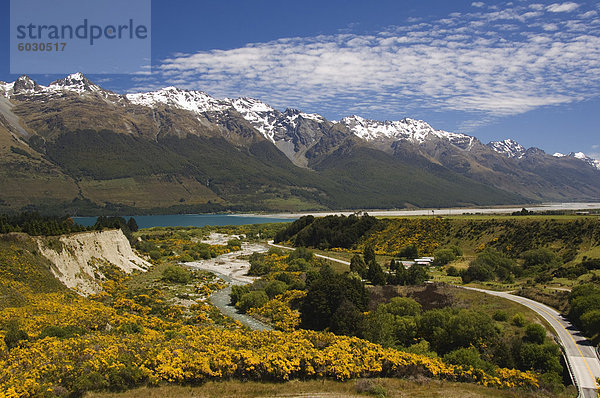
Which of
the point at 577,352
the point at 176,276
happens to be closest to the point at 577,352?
the point at 577,352

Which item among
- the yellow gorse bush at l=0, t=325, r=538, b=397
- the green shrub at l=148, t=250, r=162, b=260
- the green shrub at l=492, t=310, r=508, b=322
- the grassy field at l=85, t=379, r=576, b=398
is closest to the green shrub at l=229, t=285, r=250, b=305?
the yellow gorse bush at l=0, t=325, r=538, b=397

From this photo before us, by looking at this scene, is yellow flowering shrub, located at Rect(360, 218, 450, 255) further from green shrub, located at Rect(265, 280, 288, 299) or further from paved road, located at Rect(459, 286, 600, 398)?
paved road, located at Rect(459, 286, 600, 398)

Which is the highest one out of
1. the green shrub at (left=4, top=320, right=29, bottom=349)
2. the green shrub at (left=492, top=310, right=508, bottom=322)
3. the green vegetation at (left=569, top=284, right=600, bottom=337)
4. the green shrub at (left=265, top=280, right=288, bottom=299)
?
the green shrub at (left=4, top=320, right=29, bottom=349)

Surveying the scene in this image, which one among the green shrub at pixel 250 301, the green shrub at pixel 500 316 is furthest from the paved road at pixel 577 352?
the green shrub at pixel 250 301

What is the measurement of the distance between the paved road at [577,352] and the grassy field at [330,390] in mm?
2507

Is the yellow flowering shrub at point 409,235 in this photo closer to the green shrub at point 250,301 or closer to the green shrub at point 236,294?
the green shrub at point 236,294

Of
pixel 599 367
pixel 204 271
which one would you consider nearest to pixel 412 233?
pixel 204 271

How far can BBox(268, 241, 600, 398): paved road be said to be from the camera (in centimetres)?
2869

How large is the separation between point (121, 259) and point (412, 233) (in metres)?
67.6

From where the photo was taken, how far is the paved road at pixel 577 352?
28766 mm

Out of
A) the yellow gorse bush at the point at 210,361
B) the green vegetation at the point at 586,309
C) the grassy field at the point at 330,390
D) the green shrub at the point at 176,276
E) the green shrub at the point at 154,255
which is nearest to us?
the grassy field at the point at 330,390

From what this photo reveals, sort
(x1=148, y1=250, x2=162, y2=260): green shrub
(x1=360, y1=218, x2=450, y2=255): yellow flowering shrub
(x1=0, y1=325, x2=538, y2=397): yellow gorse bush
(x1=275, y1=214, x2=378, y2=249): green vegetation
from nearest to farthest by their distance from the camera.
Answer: (x1=0, y1=325, x2=538, y2=397): yellow gorse bush → (x1=148, y1=250, x2=162, y2=260): green shrub → (x1=360, y1=218, x2=450, y2=255): yellow flowering shrub → (x1=275, y1=214, x2=378, y2=249): green vegetation

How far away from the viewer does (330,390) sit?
2553cm

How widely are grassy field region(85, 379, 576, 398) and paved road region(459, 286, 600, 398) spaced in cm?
251
